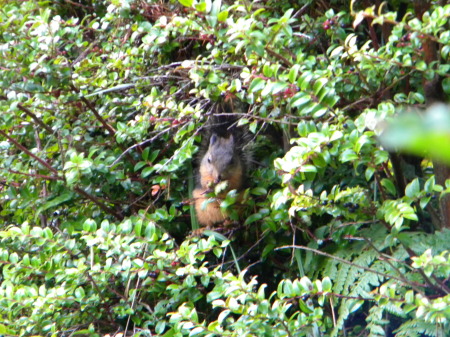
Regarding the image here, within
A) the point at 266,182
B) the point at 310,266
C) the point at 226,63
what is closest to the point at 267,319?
the point at 310,266

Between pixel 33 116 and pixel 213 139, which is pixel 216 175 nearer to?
pixel 213 139

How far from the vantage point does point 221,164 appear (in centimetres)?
296

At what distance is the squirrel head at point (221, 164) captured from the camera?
2904 millimetres

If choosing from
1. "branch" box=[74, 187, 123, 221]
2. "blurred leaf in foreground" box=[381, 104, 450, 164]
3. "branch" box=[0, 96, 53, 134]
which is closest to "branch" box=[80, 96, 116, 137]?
"branch" box=[0, 96, 53, 134]

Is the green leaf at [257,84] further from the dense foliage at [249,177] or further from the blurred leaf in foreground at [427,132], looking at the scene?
the blurred leaf in foreground at [427,132]

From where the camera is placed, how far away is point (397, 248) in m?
2.12

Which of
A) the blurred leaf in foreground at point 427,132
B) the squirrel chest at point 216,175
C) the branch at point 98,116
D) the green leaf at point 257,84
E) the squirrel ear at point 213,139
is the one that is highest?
the blurred leaf in foreground at point 427,132

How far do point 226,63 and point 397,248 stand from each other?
104cm

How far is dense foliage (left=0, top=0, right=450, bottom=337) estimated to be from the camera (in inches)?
73.4

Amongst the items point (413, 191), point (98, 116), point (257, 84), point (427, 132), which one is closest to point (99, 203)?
point (98, 116)

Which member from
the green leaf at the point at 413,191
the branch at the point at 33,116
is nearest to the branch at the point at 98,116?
the branch at the point at 33,116

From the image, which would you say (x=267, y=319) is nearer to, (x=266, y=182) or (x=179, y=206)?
(x=266, y=182)

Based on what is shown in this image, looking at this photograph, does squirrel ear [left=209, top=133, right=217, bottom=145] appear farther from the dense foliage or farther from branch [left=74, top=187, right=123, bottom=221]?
branch [left=74, top=187, right=123, bottom=221]

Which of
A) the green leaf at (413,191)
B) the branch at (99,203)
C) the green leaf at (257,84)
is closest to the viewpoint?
the green leaf at (413,191)
